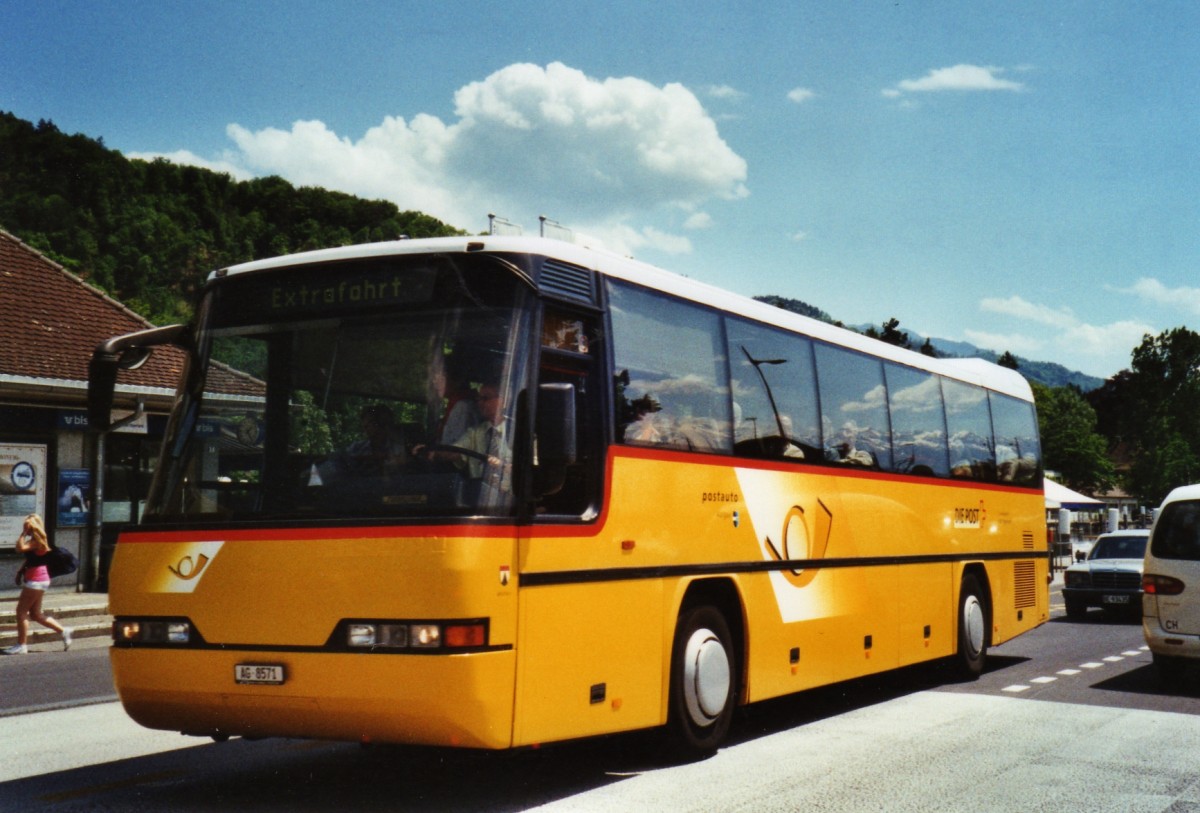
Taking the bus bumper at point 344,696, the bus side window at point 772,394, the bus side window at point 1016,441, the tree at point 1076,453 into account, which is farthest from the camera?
the tree at point 1076,453

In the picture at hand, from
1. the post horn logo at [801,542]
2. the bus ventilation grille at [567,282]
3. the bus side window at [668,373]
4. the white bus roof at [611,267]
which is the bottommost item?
the post horn logo at [801,542]

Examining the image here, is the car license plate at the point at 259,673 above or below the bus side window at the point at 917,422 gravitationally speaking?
below

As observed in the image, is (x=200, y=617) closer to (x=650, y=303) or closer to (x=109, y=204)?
(x=650, y=303)

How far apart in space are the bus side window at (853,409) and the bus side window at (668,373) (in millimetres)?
1958

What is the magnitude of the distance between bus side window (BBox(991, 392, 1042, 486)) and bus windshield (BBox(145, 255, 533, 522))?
975cm

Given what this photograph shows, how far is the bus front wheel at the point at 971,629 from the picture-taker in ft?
44.5

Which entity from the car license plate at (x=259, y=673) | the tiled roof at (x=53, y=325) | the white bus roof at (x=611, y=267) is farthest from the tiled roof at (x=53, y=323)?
the car license plate at (x=259, y=673)

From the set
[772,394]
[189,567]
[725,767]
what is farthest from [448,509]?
[772,394]

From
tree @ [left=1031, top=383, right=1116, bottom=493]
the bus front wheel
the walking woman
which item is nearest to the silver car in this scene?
the bus front wheel

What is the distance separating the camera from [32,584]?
1644 cm

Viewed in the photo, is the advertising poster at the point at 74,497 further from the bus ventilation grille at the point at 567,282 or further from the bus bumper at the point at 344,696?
the bus ventilation grille at the point at 567,282

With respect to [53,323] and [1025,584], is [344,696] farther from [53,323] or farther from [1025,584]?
[53,323]

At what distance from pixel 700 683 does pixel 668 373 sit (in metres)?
2.03

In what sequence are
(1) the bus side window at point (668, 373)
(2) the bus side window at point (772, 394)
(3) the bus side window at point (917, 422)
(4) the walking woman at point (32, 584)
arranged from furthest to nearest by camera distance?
(4) the walking woman at point (32, 584) < (3) the bus side window at point (917, 422) < (2) the bus side window at point (772, 394) < (1) the bus side window at point (668, 373)
